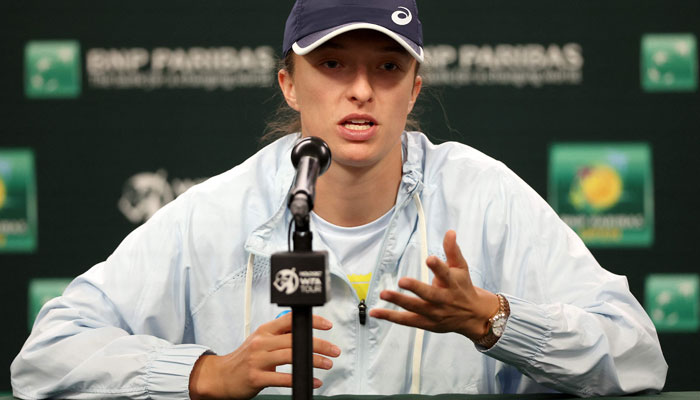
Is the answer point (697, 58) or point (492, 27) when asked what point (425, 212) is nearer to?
point (492, 27)

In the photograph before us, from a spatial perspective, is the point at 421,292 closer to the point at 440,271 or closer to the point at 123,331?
the point at 440,271

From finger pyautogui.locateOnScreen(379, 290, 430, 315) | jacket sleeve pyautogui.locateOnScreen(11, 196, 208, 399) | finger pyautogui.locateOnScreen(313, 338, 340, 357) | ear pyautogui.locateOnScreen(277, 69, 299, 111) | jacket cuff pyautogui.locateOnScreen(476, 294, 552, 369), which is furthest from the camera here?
ear pyautogui.locateOnScreen(277, 69, 299, 111)

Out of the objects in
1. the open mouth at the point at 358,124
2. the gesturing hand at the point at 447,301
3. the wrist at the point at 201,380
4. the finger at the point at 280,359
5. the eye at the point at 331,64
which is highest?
the eye at the point at 331,64

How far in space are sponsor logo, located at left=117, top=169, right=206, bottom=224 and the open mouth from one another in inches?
54.5

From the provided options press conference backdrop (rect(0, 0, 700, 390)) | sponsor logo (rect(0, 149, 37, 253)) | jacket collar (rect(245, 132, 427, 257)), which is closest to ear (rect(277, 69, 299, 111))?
jacket collar (rect(245, 132, 427, 257))

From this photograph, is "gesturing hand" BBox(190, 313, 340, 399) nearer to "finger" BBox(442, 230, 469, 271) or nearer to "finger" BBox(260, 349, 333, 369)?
"finger" BBox(260, 349, 333, 369)

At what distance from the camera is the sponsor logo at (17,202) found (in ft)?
9.86

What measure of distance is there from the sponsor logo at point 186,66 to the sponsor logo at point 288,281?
2012 mm

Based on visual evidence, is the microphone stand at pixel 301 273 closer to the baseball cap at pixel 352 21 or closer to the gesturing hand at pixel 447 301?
the gesturing hand at pixel 447 301

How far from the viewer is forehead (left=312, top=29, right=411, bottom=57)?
66.9 inches

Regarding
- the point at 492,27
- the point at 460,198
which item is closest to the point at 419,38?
the point at 460,198

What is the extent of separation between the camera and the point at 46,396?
1.62 meters

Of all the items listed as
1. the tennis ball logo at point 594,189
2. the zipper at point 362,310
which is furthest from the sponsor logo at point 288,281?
the tennis ball logo at point 594,189

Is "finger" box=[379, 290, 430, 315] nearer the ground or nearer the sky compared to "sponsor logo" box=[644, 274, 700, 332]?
nearer the sky
